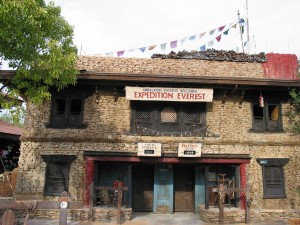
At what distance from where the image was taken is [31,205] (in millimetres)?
6910

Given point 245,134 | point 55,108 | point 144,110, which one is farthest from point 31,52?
point 245,134

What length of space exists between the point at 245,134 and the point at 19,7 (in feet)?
34.0

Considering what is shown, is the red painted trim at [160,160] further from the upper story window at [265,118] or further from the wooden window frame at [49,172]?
the upper story window at [265,118]

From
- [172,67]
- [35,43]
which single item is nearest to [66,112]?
[35,43]

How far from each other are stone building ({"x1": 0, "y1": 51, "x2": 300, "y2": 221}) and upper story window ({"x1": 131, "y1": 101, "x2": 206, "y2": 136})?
5 centimetres

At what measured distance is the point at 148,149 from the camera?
1203cm

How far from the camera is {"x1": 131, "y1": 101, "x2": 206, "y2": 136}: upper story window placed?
41.8ft

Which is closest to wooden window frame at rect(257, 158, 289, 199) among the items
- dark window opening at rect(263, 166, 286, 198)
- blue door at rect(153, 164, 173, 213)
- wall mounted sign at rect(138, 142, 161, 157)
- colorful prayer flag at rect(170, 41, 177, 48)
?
dark window opening at rect(263, 166, 286, 198)

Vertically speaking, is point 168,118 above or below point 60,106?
below

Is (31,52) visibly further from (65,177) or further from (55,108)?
(65,177)

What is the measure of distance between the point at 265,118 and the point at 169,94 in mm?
4790

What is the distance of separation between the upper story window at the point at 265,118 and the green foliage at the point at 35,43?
8.56m

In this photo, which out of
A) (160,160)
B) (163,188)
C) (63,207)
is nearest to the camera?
(63,207)

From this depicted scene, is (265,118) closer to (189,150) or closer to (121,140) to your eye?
(189,150)
